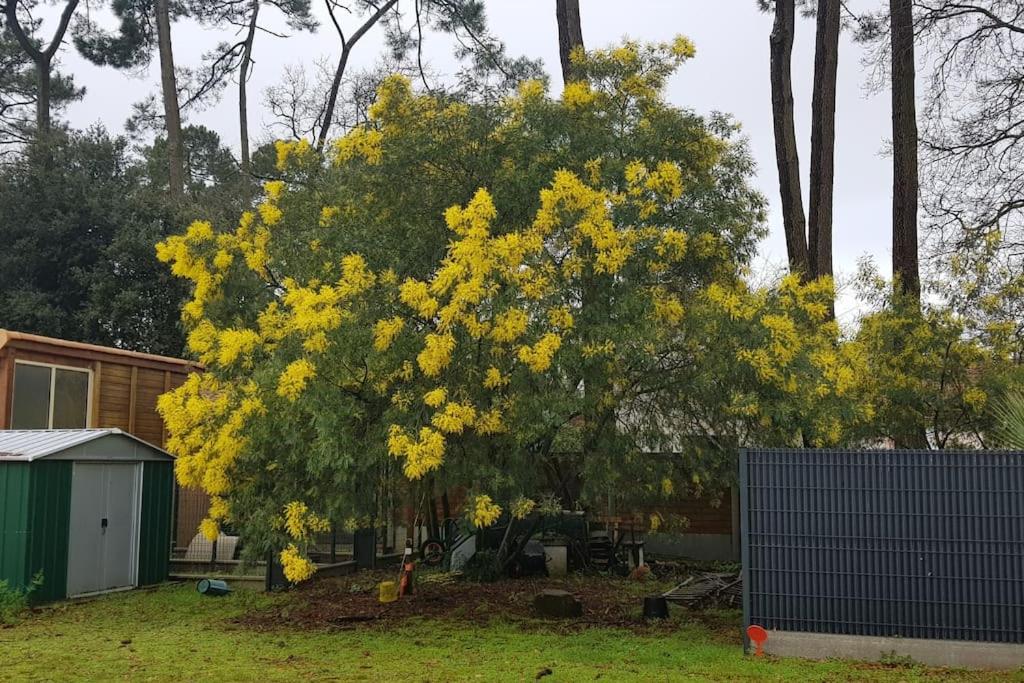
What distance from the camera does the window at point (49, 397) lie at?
47.1ft

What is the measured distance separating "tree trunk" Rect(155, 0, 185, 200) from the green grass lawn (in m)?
15.5

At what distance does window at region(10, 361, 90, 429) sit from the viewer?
14.4m

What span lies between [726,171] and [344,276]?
4548 millimetres

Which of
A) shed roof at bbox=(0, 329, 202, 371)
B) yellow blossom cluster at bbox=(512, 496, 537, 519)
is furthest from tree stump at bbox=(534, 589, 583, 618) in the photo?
shed roof at bbox=(0, 329, 202, 371)

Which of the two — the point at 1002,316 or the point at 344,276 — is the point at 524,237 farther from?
the point at 1002,316

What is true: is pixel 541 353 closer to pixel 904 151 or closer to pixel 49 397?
pixel 904 151

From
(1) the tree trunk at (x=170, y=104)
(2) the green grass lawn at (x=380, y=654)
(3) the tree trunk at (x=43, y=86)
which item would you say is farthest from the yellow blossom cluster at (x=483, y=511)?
(3) the tree trunk at (x=43, y=86)

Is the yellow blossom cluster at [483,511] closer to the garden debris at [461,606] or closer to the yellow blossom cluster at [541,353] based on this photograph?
the yellow blossom cluster at [541,353]

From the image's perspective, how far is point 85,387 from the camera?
1547 cm

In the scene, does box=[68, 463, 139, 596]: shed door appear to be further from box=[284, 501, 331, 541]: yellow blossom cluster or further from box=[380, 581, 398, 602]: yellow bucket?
box=[284, 501, 331, 541]: yellow blossom cluster

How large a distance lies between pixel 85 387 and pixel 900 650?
1293 cm

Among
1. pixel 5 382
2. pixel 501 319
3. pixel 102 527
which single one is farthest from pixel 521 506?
pixel 5 382

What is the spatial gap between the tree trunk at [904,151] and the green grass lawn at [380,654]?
7.25m

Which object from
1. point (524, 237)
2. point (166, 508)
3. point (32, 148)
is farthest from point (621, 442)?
point (32, 148)
